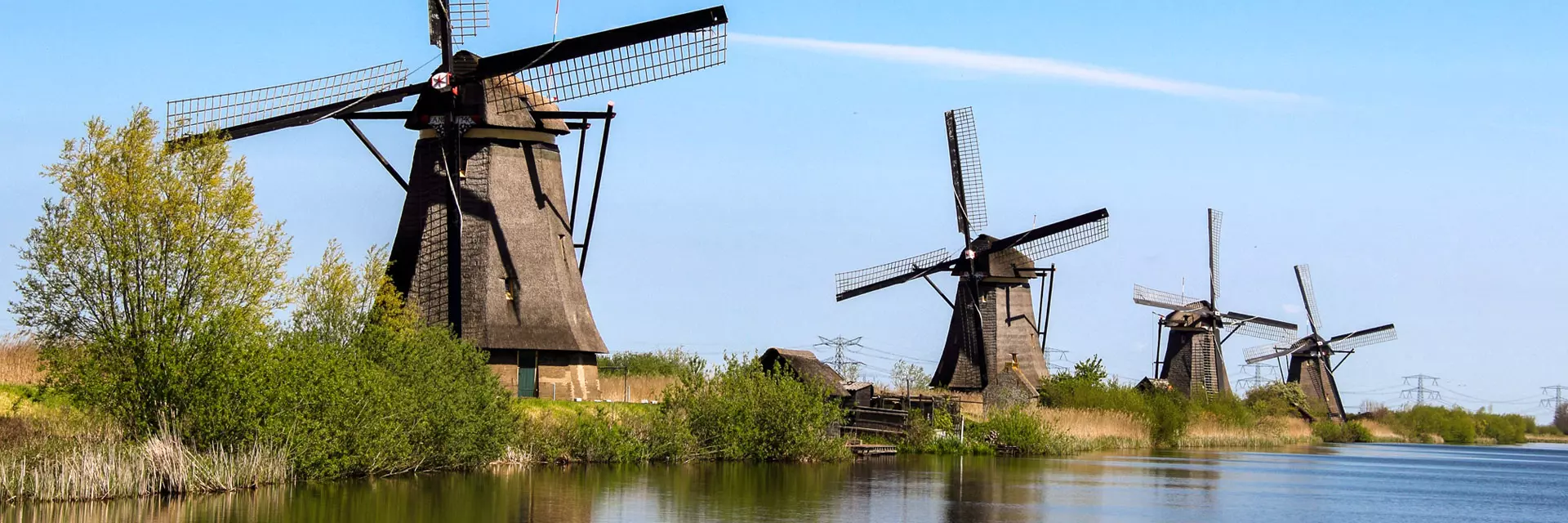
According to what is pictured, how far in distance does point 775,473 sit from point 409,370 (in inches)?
306

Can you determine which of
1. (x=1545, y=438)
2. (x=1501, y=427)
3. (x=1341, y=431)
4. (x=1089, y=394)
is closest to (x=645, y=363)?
(x=1089, y=394)

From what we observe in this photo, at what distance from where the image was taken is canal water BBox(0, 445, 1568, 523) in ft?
66.9

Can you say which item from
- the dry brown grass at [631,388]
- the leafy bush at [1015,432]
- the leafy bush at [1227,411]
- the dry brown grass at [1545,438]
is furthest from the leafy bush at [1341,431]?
the dry brown grass at [631,388]

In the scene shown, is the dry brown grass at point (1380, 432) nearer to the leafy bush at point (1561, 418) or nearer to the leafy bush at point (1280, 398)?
the leafy bush at point (1280, 398)

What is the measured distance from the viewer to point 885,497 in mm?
25797

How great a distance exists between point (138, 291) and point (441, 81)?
10.5 m

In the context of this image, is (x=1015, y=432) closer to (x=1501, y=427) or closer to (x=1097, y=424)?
(x=1097, y=424)

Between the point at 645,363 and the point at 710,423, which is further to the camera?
the point at 645,363

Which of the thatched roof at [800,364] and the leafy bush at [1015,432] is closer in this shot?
the thatched roof at [800,364]

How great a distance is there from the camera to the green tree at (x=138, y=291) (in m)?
22.4

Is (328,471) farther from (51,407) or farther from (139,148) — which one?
(139,148)

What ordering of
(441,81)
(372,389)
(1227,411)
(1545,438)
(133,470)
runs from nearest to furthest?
(133,470) → (372,389) → (441,81) → (1227,411) → (1545,438)

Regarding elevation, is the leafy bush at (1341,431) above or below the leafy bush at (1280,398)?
below

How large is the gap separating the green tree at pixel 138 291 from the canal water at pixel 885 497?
6.63ft
